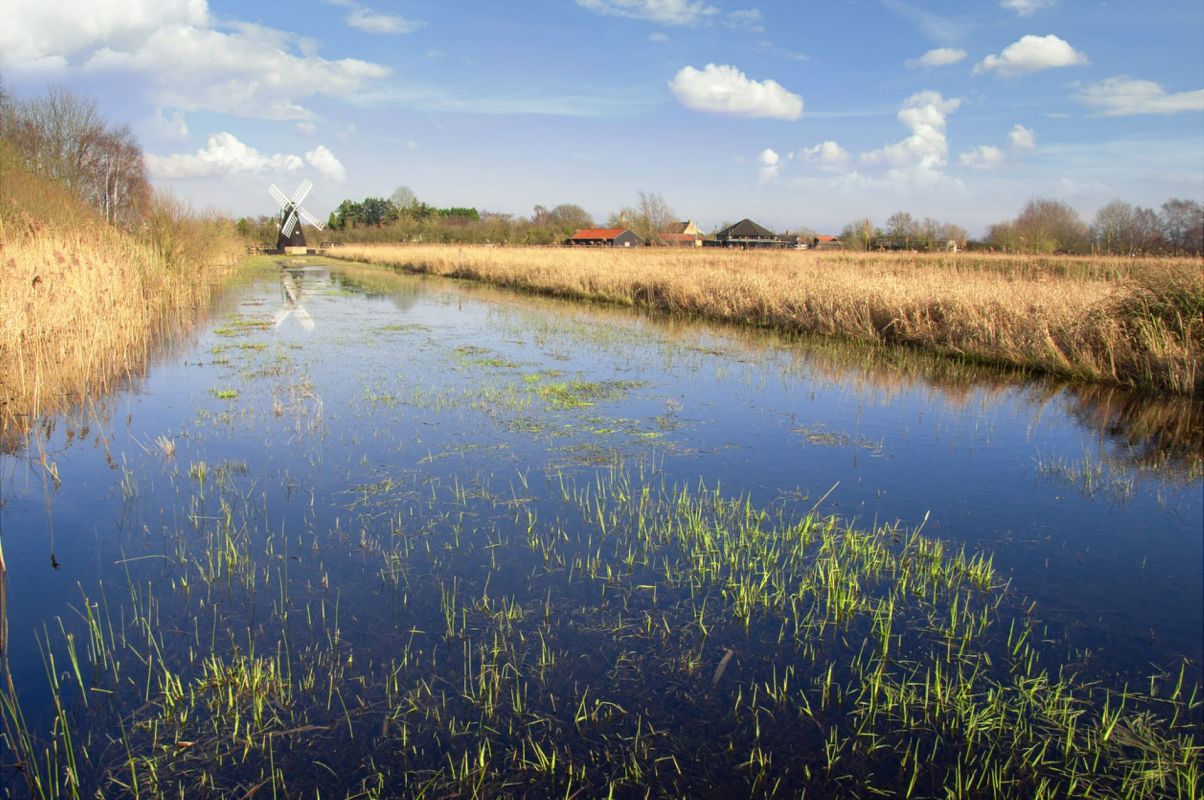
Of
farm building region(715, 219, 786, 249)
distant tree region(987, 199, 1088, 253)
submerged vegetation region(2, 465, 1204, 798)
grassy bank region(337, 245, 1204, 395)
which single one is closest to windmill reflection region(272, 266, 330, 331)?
grassy bank region(337, 245, 1204, 395)

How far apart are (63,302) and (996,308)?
46.3ft

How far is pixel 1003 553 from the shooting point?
4.87 meters

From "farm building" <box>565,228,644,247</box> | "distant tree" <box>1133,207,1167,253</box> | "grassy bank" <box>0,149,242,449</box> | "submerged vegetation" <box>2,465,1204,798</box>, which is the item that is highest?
"farm building" <box>565,228,644,247</box>

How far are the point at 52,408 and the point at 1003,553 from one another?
9.33 meters

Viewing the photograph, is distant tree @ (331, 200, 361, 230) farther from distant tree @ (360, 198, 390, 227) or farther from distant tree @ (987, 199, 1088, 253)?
distant tree @ (987, 199, 1088, 253)

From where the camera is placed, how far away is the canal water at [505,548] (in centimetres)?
308

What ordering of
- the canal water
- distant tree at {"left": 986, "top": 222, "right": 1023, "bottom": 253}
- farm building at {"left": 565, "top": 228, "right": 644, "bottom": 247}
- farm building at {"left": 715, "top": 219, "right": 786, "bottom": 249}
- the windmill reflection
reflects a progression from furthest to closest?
farm building at {"left": 715, "top": 219, "right": 786, "bottom": 249}, farm building at {"left": 565, "top": 228, "right": 644, "bottom": 247}, distant tree at {"left": 986, "top": 222, "right": 1023, "bottom": 253}, the windmill reflection, the canal water

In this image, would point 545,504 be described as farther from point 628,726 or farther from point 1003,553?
point 1003,553

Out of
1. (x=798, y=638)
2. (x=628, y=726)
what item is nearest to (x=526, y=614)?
(x=628, y=726)

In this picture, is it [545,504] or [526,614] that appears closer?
[526,614]

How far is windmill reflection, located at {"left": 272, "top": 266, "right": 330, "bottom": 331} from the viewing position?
1758 centimetres

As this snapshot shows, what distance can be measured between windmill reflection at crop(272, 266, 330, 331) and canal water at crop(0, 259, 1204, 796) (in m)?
7.43

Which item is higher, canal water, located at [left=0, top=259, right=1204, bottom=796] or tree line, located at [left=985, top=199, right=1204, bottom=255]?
tree line, located at [left=985, top=199, right=1204, bottom=255]

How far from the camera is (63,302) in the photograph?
9867 millimetres
